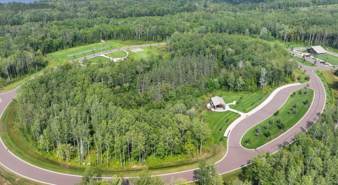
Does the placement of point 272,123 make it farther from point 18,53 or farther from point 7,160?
point 18,53

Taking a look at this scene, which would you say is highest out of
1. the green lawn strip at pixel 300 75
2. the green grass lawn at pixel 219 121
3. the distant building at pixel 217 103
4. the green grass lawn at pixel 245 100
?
the green lawn strip at pixel 300 75

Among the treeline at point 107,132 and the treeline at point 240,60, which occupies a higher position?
the treeline at point 240,60

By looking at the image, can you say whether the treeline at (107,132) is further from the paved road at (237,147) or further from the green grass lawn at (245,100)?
the green grass lawn at (245,100)

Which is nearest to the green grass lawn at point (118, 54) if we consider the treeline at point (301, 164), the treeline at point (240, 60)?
the treeline at point (240, 60)

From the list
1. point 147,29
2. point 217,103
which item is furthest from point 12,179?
point 147,29

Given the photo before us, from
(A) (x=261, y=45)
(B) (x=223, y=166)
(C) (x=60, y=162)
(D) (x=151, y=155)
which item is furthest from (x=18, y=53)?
(A) (x=261, y=45)

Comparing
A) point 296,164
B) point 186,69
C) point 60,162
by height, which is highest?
point 186,69

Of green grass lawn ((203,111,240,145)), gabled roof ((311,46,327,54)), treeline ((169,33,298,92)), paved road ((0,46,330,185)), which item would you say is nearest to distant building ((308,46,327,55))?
gabled roof ((311,46,327,54))
